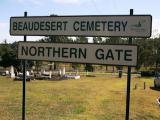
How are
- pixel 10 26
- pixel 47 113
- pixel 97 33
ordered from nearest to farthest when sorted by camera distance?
Result: pixel 97 33, pixel 10 26, pixel 47 113

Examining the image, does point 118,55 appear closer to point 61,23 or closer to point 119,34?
point 119,34

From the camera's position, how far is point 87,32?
27.3 ft

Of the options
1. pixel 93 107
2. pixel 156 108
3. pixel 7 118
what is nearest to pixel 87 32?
pixel 7 118

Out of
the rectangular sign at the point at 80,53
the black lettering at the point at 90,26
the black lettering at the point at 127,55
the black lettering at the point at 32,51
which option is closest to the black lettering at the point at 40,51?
the rectangular sign at the point at 80,53

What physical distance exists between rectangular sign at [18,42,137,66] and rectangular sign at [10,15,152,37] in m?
0.27

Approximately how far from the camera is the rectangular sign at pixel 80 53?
7824 millimetres

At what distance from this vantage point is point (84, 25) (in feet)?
27.6

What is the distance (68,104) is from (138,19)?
1369 centimetres

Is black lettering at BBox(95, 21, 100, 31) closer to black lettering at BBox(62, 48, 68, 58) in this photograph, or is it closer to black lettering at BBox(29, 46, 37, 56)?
black lettering at BBox(62, 48, 68, 58)

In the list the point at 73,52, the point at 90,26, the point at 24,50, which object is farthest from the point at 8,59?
the point at 90,26

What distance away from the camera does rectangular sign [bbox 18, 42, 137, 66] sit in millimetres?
7824

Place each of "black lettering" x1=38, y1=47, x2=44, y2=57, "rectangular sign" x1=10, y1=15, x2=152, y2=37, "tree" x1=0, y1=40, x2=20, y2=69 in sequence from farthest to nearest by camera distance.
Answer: "tree" x1=0, y1=40, x2=20, y2=69 < "black lettering" x1=38, y1=47, x2=44, y2=57 < "rectangular sign" x1=10, y1=15, x2=152, y2=37

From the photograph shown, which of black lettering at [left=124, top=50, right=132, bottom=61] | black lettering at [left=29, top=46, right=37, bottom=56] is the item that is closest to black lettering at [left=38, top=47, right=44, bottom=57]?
black lettering at [left=29, top=46, right=37, bottom=56]

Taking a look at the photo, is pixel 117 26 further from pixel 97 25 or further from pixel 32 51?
pixel 32 51
